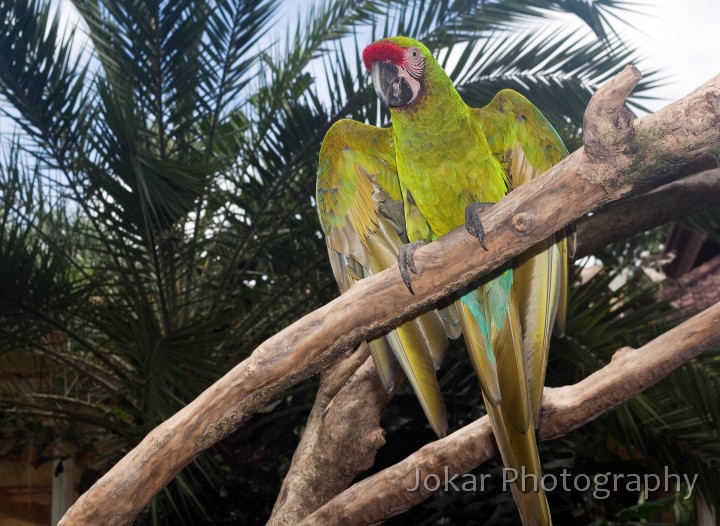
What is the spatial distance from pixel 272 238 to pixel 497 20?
1548mm

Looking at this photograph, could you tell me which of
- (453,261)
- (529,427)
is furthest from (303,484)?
(453,261)

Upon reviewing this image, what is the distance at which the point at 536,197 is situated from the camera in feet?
4.23

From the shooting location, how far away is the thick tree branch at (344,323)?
127 cm

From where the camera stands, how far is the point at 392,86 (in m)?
1.50

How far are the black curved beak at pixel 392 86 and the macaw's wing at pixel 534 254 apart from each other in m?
0.22

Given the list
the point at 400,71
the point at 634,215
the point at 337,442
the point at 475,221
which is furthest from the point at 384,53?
the point at 634,215

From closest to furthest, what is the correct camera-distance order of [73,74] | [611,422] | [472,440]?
[472,440], [611,422], [73,74]

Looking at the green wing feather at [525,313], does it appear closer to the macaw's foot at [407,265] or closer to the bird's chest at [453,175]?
the bird's chest at [453,175]

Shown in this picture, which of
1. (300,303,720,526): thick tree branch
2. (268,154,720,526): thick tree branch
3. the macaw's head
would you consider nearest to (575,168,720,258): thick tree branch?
(268,154,720,526): thick tree branch

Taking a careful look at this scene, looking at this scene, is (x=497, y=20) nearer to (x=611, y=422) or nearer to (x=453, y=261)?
(x=611, y=422)

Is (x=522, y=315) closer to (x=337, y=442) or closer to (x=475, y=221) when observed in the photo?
(x=475, y=221)

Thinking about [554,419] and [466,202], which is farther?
[554,419]

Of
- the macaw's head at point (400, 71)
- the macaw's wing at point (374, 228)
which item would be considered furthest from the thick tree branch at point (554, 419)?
the macaw's head at point (400, 71)

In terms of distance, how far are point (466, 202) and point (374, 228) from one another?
0.34m
